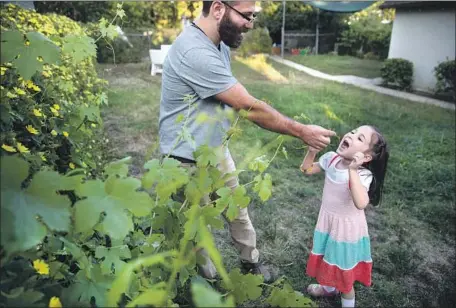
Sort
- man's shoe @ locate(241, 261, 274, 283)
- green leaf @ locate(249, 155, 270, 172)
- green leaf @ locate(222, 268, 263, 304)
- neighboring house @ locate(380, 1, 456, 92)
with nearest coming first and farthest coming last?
1. green leaf @ locate(222, 268, 263, 304)
2. green leaf @ locate(249, 155, 270, 172)
3. man's shoe @ locate(241, 261, 274, 283)
4. neighboring house @ locate(380, 1, 456, 92)

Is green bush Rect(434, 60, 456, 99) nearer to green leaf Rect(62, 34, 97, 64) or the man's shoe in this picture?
the man's shoe

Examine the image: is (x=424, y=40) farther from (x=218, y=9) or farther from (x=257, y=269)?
(x=218, y=9)

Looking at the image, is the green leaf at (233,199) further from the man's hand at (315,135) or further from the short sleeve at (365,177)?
the short sleeve at (365,177)

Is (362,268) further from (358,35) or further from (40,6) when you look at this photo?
(358,35)

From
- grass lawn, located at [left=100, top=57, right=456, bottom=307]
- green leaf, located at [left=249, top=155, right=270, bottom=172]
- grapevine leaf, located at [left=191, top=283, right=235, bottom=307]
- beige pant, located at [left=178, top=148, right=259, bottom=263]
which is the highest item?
grapevine leaf, located at [left=191, top=283, right=235, bottom=307]

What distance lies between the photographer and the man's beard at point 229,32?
2.35m

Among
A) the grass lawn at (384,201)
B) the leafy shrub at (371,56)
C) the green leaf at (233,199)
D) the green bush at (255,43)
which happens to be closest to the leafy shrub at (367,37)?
the leafy shrub at (371,56)

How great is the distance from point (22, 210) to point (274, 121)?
171cm

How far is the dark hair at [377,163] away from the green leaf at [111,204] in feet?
6.26

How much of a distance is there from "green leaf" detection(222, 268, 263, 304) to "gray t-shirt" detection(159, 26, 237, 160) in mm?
1064

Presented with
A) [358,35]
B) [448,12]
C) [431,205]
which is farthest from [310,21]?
[431,205]

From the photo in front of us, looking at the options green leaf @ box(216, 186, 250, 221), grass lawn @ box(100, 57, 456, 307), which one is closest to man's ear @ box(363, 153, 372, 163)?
grass lawn @ box(100, 57, 456, 307)

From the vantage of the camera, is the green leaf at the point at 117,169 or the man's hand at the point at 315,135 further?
the man's hand at the point at 315,135

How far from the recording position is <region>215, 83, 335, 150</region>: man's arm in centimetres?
216
